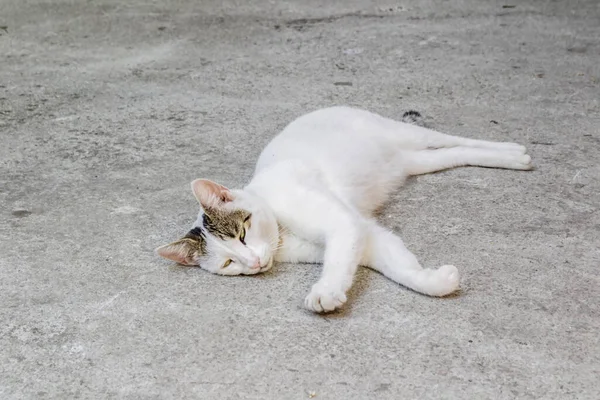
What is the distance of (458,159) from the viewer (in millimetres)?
3459

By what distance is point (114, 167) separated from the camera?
12.0 feet

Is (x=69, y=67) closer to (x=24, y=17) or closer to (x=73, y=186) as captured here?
(x=24, y=17)

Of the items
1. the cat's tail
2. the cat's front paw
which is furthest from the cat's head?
the cat's tail

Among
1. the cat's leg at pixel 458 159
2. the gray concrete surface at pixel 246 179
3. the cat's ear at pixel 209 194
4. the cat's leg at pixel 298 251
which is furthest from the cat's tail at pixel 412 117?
the cat's ear at pixel 209 194

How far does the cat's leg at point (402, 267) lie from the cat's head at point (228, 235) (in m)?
0.35

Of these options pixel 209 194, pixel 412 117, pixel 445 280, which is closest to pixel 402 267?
pixel 445 280

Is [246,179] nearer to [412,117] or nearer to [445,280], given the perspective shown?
[412,117]

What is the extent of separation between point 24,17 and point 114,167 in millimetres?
2963

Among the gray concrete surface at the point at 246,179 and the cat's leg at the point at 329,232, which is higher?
the cat's leg at the point at 329,232

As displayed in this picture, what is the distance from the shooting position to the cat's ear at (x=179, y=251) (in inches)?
104

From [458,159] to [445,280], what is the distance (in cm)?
116

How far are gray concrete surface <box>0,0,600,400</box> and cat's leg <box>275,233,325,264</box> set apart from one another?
48 mm

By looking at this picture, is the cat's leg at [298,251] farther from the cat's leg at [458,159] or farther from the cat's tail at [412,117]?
the cat's tail at [412,117]

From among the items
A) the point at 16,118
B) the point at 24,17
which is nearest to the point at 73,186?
the point at 16,118
